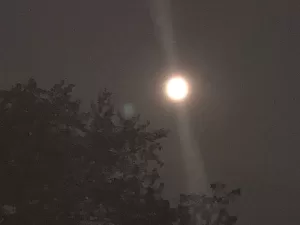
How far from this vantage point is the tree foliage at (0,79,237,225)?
609cm

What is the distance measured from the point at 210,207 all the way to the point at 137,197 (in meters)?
0.93

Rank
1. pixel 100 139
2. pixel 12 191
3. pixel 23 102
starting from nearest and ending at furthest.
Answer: pixel 12 191
pixel 23 102
pixel 100 139

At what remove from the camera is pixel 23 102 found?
645cm

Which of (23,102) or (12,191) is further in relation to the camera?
(23,102)

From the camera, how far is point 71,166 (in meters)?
6.42

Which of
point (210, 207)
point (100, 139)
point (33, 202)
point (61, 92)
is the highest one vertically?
point (61, 92)

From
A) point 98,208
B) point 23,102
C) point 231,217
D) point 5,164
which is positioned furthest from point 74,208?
point 231,217

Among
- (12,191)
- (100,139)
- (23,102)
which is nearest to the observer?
(12,191)

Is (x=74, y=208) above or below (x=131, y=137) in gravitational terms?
below

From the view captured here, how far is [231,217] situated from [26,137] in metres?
2.58

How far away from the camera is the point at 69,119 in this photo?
6777mm

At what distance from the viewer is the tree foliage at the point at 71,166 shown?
6.09m

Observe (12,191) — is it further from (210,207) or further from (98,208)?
(210,207)

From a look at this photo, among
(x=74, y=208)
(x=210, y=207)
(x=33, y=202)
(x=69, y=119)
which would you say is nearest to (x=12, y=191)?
(x=33, y=202)
